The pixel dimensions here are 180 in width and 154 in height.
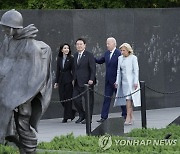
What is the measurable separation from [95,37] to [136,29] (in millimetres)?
1502

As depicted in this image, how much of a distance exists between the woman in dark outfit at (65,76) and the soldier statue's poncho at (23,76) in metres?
7.70

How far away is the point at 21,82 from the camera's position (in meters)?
11.1

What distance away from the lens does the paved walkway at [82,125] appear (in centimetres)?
1717

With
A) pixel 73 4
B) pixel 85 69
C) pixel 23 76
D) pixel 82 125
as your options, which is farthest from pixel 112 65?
pixel 23 76

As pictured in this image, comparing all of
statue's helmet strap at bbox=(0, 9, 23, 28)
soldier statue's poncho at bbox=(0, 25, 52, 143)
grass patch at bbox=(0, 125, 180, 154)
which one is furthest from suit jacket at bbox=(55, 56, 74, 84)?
statue's helmet strap at bbox=(0, 9, 23, 28)

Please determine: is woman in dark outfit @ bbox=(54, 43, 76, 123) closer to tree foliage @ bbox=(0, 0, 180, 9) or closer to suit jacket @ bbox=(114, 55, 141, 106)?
suit jacket @ bbox=(114, 55, 141, 106)

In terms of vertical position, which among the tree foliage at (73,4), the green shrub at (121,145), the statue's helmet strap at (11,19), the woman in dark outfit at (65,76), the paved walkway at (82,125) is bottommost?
the paved walkway at (82,125)

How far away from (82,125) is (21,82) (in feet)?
25.0

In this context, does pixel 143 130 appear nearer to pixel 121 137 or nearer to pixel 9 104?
pixel 121 137

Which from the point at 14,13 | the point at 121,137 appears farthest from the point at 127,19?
the point at 14,13

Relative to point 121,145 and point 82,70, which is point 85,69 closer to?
point 82,70

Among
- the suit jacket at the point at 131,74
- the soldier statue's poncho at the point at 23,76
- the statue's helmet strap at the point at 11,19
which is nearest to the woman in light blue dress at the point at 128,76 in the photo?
the suit jacket at the point at 131,74

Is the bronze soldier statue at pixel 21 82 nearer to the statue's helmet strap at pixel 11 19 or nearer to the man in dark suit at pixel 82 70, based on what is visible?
the statue's helmet strap at pixel 11 19

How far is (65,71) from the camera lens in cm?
1917
